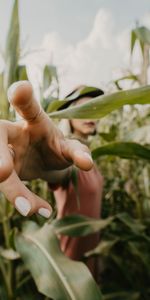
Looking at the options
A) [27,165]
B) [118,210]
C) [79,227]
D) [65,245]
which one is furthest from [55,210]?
[27,165]

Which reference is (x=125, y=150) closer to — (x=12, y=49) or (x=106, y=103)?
(x=106, y=103)

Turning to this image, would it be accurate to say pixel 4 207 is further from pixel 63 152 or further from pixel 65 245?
pixel 63 152

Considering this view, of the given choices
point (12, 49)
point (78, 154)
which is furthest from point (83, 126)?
point (78, 154)

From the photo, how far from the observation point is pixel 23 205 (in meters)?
0.33

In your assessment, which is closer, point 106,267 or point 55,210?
point 55,210

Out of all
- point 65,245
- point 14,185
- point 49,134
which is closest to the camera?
point 14,185

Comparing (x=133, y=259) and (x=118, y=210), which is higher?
(x=118, y=210)

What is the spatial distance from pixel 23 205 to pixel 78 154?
0.26ft

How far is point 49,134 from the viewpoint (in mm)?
463

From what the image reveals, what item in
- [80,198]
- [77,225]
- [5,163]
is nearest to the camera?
[5,163]

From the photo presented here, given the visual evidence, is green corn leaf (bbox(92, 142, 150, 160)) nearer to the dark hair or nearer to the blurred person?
the dark hair

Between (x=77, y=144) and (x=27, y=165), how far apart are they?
125mm

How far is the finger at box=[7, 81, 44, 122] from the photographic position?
0.38m

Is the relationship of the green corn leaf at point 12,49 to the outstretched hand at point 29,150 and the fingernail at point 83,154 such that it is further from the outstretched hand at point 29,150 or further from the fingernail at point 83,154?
the fingernail at point 83,154
